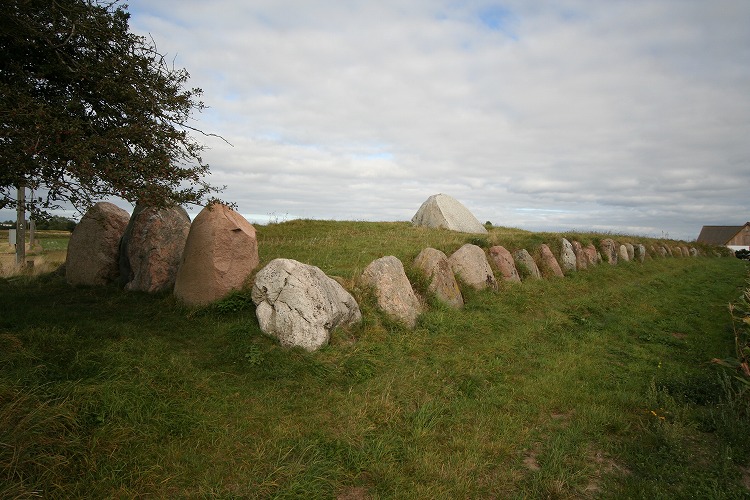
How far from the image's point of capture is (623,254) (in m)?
22.7

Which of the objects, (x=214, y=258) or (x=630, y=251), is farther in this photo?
(x=630, y=251)

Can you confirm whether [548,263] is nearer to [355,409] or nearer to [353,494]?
[355,409]

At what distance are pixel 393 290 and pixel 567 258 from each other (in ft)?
35.0

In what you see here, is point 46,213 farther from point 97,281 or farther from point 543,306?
point 543,306

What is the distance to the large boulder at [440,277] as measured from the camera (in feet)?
34.0

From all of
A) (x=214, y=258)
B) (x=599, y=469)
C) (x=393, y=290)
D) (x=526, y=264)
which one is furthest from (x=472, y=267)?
(x=599, y=469)

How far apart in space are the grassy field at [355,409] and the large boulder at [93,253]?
217cm

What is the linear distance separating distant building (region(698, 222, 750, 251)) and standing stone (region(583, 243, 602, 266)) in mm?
39596

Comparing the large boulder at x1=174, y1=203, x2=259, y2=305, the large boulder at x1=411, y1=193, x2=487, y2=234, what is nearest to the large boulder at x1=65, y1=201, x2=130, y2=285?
the large boulder at x1=174, y1=203, x2=259, y2=305

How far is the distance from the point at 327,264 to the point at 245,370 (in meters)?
4.72

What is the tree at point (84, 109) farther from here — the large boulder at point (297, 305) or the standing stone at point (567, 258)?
the standing stone at point (567, 258)

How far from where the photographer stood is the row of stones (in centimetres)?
736

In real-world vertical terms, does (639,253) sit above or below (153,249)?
above

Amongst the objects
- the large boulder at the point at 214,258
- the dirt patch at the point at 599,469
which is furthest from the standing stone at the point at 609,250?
the dirt patch at the point at 599,469
